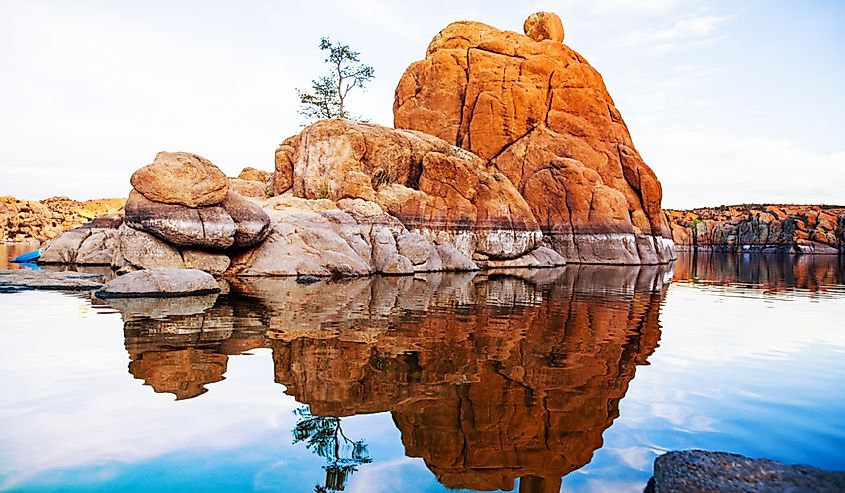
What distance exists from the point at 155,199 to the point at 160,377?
14.9m

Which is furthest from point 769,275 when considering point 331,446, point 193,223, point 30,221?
point 30,221

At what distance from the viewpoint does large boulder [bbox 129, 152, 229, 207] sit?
1902 centimetres

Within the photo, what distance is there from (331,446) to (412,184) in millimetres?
29796

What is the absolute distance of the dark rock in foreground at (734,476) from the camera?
306 cm

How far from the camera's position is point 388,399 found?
5297mm

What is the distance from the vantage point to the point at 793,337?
980cm

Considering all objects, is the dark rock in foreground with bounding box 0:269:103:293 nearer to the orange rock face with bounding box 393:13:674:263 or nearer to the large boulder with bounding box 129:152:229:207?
the large boulder with bounding box 129:152:229:207

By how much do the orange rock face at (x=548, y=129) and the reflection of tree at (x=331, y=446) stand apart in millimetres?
37300

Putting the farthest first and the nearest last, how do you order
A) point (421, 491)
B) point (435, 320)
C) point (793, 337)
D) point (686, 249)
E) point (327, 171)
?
1. point (686, 249)
2. point (327, 171)
3. point (435, 320)
4. point (793, 337)
5. point (421, 491)

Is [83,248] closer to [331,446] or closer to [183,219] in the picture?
[183,219]

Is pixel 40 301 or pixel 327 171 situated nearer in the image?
pixel 40 301

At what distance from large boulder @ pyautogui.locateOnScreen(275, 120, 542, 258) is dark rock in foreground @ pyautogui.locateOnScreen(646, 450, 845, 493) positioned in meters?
25.6

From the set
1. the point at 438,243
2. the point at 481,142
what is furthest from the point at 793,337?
the point at 481,142

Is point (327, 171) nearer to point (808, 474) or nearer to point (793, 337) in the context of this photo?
point (793, 337)
